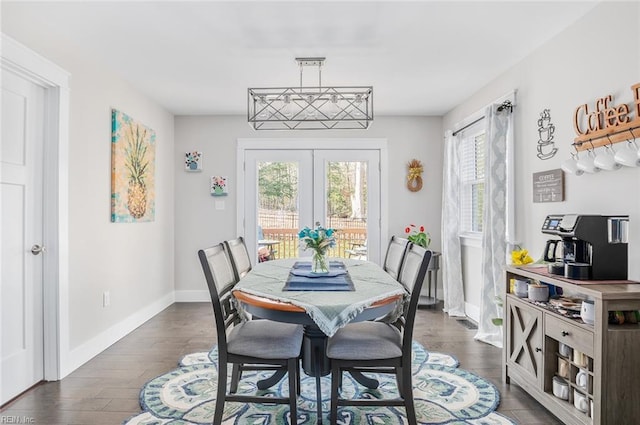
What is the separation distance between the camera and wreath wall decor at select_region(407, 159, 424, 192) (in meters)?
4.99

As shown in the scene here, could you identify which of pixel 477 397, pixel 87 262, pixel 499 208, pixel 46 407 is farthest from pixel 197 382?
pixel 499 208

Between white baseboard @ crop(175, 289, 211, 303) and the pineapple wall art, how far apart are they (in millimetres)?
1176

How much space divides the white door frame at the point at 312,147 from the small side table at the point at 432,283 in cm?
65

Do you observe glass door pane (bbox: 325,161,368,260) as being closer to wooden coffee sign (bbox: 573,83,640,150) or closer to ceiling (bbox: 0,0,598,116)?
ceiling (bbox: 0,0,598,116)

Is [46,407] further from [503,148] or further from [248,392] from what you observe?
[503,148]

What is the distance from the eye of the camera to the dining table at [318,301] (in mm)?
1901

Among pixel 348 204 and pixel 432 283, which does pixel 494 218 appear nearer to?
pixel 432 283

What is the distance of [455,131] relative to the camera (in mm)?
4535

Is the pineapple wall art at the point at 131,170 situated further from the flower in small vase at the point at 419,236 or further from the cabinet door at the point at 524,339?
the cabinet door at the point at 524,339

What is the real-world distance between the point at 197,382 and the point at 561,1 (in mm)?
3246

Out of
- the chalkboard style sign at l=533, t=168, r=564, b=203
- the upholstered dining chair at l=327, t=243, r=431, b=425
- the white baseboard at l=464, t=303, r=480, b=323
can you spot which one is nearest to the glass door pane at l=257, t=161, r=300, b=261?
the white baseboard at l=464, t=303, r=480, b=323

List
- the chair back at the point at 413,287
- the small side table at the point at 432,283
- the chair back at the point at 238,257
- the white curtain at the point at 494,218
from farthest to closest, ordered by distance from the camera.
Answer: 1. the small side table at the point at 432,283
2. the white curtain at the point at 494,218
3. the chair back at the point at 238,257
4. the chair back at the point at 413,287

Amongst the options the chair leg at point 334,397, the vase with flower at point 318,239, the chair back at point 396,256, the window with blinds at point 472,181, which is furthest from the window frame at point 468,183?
the chair leg at point 334,397

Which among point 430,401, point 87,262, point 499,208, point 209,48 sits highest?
point 209,48
